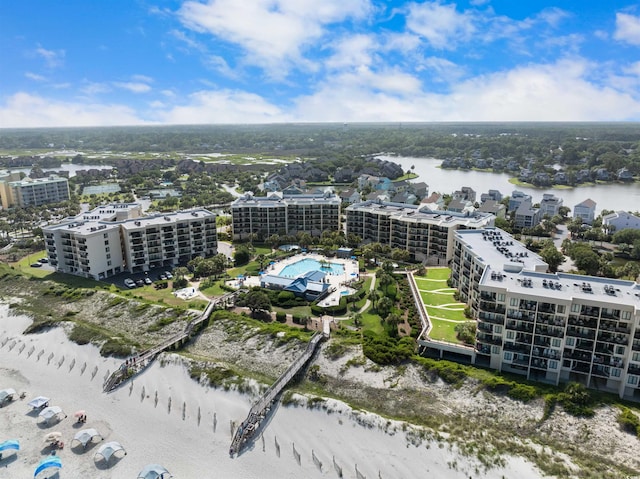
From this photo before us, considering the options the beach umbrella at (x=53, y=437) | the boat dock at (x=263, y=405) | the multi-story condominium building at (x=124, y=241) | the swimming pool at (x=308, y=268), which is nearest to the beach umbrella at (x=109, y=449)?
the beach umbrella at (x=53, y=437)

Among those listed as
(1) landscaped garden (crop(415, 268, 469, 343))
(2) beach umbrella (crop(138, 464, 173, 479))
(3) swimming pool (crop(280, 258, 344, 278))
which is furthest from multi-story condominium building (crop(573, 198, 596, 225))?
(2) beach umbrella (crop(138, 464, 173, 479))

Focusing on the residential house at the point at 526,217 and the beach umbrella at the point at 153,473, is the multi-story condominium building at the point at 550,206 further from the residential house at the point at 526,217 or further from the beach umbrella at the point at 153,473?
the beach umbrella at the point at 153,473

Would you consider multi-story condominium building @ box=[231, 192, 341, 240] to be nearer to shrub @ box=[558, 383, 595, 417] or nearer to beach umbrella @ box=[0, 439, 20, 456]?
beach umbrella @ box=[0, 439, 20, 456]

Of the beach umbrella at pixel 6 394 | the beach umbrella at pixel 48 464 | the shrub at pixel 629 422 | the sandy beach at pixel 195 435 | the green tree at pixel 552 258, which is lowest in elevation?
the sandy beach at pixel 195 435

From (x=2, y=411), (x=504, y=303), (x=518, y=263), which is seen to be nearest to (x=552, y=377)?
(x=504, y=303)

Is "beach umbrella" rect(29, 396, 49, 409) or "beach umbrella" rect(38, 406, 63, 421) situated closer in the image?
"beach umbrella" rect(38, 406, 63, 421)
